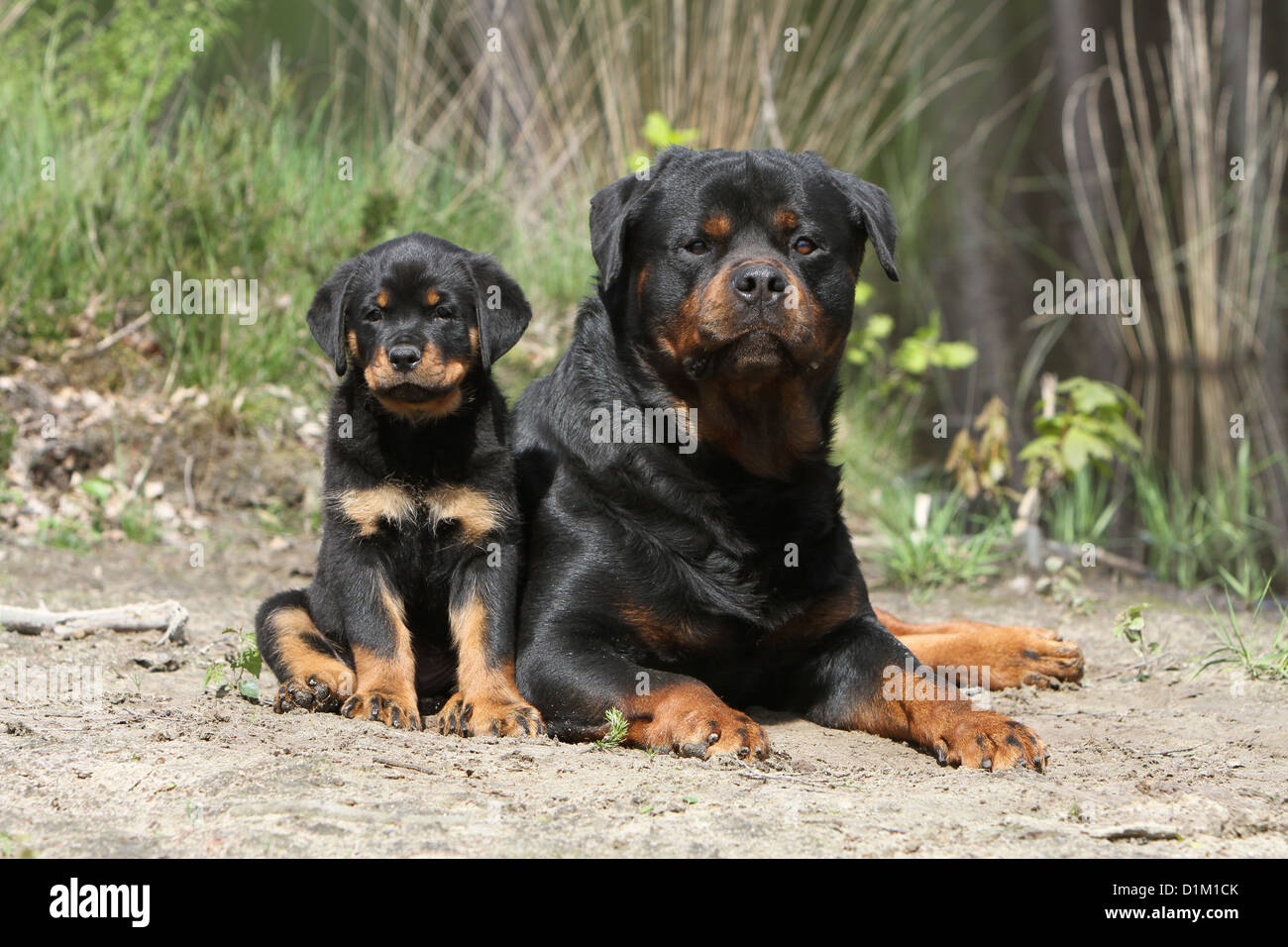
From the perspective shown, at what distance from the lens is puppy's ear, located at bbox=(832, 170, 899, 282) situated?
354cm

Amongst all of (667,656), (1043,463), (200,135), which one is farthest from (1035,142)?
(667,656)

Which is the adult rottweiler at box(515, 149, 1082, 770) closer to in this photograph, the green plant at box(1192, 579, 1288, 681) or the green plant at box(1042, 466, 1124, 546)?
the green plant at box(1192, 579, 1288, 681)

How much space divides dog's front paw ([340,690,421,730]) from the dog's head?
72 cm

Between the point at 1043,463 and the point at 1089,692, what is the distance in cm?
198

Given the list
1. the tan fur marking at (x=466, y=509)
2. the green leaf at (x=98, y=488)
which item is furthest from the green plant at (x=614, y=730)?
the green leaf at (x=98, y=488)

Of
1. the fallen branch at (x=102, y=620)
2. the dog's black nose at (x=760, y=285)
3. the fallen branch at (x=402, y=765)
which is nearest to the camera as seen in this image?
the fallen branch at (x=402, y=765)

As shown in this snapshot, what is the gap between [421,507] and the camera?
139 inches

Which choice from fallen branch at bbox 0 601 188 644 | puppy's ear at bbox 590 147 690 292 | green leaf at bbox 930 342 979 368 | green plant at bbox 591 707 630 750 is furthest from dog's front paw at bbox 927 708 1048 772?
green leaf at bbox 930 342 979 368

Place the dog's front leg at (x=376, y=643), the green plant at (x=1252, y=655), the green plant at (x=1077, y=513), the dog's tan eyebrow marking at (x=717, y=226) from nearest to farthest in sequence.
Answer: the dog's front leg at (x=376, y=643), the dog's tan eyebrow marking at (x=717, y=226), the green plant at (x=1252, y=655), the green plant at (x=1077, y=513)

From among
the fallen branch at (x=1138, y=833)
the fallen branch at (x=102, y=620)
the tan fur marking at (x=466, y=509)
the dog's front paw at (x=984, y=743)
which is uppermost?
the tan fur marking at (x=466, y=509)

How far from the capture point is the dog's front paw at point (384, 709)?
320 cm

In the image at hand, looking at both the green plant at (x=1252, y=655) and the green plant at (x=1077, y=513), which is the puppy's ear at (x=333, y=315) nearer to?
the green plant at (x=1252, y=655)
